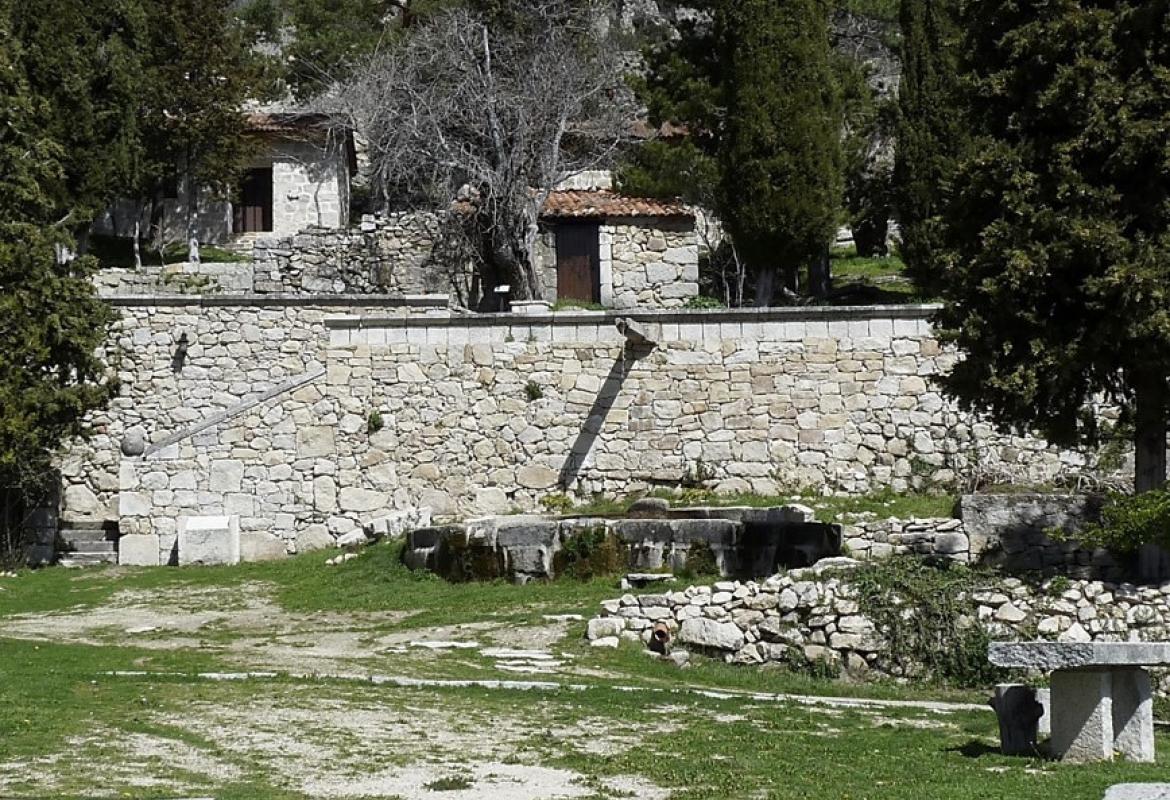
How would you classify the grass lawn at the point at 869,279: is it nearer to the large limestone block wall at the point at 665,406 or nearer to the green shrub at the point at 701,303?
the green shrub at the point at 701,303

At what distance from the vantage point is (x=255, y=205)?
41906mm

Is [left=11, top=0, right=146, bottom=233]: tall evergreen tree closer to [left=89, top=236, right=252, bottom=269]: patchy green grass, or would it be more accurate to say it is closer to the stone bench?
[left=89, top=236, right=252, bottom=269]: patchy green grass

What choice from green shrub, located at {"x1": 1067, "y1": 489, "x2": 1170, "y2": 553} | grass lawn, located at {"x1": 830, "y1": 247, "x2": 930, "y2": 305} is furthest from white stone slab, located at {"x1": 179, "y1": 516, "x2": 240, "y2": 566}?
grass lawn, located at {"x1": 830, "y1": 247, "x2": 930, "y2": 305}

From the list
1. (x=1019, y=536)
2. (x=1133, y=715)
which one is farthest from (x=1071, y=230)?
(x=1133, y=715)

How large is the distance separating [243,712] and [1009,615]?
812 centimetres

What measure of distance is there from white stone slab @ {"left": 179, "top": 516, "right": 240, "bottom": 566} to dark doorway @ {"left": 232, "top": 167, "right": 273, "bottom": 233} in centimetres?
1694

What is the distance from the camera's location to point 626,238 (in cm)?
3394

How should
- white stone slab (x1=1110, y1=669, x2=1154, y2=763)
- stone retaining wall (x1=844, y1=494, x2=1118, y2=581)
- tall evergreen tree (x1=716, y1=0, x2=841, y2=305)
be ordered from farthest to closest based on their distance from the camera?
tall evergreen tree (x1=716, y1=0, x2=841, y2=305) < stone retaining wall (x1=844, y1=494, x2=1118, y2=581) < white stone slab (x1=1110, y1=669, x2=1154, y2=763)

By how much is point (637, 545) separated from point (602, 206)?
14.2 meters

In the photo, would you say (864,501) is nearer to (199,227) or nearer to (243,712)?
(243,712)

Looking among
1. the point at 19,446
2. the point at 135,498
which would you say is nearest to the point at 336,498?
the point at 135,498

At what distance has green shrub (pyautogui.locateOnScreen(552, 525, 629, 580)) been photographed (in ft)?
69.9

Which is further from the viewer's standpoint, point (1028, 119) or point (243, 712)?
point (1028, 119)

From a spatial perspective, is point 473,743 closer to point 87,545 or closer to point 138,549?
point 138,549
